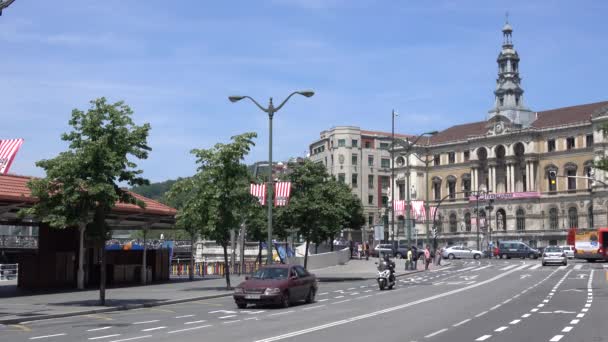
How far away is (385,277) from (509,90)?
97000 millimetres

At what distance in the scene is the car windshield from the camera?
26136mm

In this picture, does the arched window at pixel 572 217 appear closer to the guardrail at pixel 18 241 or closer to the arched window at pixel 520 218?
the arched window at pixel 520 218

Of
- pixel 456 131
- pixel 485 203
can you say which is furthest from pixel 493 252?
pixel 456 131

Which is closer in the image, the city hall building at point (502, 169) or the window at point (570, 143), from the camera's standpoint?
the city hall building at point (502, 169)

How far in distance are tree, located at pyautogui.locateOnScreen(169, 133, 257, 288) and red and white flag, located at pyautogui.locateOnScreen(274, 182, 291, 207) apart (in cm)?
790

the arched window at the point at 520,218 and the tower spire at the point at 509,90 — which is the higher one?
the tower spire at the point at 509,90

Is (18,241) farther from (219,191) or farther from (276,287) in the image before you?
(276,287)

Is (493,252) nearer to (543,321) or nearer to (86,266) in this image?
(86,266)

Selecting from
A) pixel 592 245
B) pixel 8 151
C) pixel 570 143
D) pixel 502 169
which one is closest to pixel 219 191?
pixel 8 151

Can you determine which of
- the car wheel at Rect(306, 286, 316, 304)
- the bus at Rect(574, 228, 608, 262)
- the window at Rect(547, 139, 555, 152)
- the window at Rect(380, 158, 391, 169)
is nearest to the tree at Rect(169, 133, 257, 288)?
the car wheel at Rect(306, 286, 316, 304)

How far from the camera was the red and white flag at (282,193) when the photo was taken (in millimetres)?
42156

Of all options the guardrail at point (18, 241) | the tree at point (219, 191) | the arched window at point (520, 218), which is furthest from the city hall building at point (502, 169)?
the tree at point (219, 191)

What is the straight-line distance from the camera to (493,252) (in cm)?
9062

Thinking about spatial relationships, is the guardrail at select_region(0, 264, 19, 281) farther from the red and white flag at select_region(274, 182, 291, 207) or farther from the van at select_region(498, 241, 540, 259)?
the van at select_region(498, 241, 540, 259)
